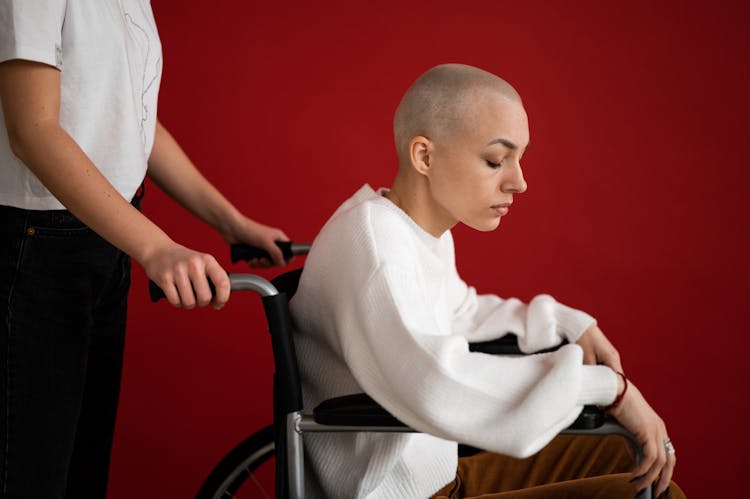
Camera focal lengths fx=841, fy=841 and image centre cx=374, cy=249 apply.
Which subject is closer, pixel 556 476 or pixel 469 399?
pixel 469 399

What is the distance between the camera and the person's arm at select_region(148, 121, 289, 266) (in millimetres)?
1528

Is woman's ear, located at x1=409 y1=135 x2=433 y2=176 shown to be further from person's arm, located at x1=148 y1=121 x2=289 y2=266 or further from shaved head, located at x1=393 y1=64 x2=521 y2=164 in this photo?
person's arm, located at x1=148 y1=121 x2=289 y2=266

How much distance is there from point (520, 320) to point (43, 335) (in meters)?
0.77

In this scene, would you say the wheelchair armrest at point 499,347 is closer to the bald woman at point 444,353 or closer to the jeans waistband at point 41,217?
the bald woman at point 444,353

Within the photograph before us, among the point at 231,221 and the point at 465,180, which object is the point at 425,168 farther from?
the point at 231,221

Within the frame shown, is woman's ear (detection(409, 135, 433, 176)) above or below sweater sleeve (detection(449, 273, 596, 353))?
above

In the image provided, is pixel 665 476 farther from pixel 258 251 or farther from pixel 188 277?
pixel 258 251

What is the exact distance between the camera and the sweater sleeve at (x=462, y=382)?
1.02 metres

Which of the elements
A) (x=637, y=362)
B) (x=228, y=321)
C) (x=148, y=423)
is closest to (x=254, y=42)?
(x=228, y=321)

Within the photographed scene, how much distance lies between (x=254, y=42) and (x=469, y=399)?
1550 mm

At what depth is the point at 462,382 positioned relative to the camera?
103cm

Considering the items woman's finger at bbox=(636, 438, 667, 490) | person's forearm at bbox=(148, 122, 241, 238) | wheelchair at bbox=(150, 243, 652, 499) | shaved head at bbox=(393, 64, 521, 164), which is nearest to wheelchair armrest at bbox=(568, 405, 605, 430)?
wheelchair at bbox=(150, 243, 652, 499)

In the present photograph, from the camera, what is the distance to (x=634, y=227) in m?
2.43

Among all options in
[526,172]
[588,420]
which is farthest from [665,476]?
[526,172]
